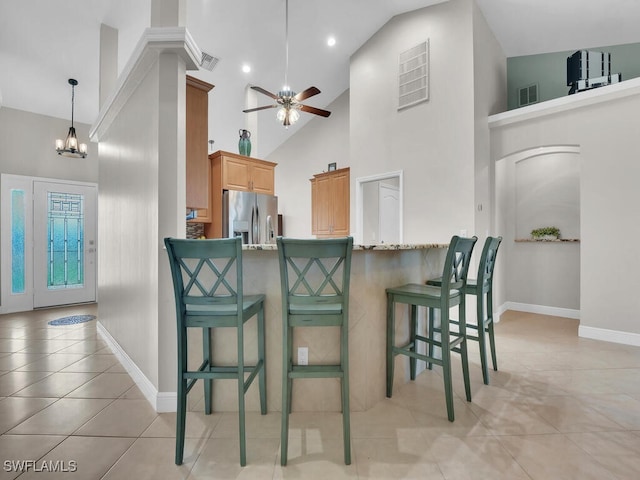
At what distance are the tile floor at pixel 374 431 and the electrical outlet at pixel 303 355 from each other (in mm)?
330

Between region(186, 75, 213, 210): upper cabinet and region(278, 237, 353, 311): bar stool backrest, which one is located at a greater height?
region(186, 75, 213, 210): upper cabinet

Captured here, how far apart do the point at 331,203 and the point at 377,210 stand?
84 centimetres

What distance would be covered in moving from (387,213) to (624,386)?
3917mm

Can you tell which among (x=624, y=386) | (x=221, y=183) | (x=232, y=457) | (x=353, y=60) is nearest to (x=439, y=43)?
(x=353, y=60)

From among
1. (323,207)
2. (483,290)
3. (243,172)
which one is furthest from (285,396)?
(323,207)

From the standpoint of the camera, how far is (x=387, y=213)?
227 inches

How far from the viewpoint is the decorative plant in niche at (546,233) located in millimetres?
4555

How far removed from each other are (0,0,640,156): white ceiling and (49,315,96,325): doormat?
10.6 feet

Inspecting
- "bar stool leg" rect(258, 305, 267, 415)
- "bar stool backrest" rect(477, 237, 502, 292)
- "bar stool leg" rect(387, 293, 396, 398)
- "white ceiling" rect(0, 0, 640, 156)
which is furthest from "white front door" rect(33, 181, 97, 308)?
"bar stool backrest" rect(477, 237, 502, 292)

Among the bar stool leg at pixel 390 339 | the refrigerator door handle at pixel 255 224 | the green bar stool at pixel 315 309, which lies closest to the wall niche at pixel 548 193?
the bar stool leg at pixel 390 339

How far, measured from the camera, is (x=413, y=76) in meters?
4.30

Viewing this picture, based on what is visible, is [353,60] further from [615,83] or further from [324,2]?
[615,83]

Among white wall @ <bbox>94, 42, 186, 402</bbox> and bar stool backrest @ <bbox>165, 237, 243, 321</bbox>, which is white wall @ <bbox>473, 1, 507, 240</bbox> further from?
white wall @ <bbox>94, 42, 186, 402</bbox>

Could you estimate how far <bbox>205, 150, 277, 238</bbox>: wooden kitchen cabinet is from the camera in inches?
174
